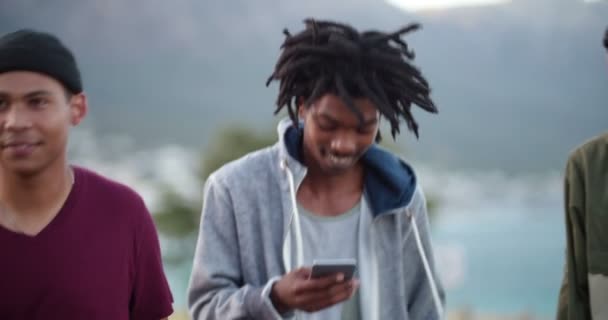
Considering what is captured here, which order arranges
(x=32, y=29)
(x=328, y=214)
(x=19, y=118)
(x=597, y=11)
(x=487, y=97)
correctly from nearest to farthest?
(x=19, y=118), (x=32, y=29), (x=328, y=214), (x=597, y=11), (x=487, y=97)

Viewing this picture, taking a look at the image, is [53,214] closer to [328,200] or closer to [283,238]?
[283,238]

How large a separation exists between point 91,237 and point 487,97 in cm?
2132

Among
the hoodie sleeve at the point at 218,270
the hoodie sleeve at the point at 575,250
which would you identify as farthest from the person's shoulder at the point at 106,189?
the hoodie sleeve at the point at 575,250

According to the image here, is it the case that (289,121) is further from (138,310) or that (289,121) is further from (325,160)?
(138,310)

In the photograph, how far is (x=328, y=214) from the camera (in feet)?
11.4

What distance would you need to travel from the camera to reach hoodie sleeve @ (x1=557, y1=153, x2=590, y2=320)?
133 inches

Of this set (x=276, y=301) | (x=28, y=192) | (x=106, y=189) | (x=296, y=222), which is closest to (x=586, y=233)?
(x=296, y=222)

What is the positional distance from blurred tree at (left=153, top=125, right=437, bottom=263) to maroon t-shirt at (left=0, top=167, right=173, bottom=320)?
1032cm

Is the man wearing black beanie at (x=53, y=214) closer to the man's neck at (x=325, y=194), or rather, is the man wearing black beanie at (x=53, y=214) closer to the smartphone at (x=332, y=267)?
the smartphone at (x=332, y=267)

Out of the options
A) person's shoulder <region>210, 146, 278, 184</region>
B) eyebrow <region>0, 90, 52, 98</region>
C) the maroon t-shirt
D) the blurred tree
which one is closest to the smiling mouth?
person's shoulder <region>210, 146, 278, 184</region>

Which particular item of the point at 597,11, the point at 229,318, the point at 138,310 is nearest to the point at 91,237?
the point at 138,310

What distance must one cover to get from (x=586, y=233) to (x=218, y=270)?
1.36 metres

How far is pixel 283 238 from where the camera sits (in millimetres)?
3340

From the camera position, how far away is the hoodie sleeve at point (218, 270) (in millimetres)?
3205
